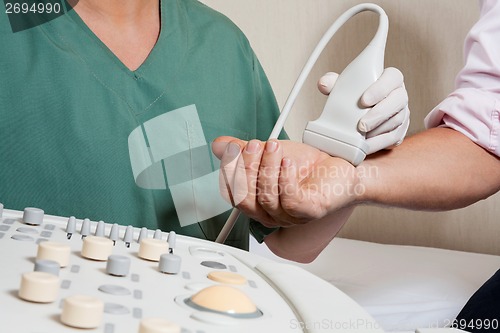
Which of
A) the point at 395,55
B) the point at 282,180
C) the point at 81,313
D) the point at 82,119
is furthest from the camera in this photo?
the point at 395,55

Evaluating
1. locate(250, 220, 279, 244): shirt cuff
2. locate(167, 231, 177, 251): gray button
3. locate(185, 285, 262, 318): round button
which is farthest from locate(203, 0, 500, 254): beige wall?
locate(185, 285, 262, 318): round button

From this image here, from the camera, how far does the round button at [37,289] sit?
35 centimetres

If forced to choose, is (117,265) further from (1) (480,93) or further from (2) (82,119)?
(1) (480,93)

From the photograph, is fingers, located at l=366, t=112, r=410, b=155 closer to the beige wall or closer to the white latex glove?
the white latex glove

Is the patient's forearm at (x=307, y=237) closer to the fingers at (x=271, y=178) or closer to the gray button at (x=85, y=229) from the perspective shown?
the fingers at (x=271, y=178)

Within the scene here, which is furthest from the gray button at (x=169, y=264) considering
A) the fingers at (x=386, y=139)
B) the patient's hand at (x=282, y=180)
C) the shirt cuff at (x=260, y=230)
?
the shirt cuff at (x=260, y=230)

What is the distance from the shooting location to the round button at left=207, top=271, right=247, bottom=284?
45cm

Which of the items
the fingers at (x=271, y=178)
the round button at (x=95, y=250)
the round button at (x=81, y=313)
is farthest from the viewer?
the fingers at (x=271, y=178)

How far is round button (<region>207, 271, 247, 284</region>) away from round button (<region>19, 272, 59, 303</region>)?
0.40 feet

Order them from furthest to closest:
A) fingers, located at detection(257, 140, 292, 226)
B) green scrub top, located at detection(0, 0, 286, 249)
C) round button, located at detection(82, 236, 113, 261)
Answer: green scrub top, located at detection(0, 0, 286, 249), fingers, located at detection(257, 140, 292, 226), round button, located at detection(82, 236, 113, 261)

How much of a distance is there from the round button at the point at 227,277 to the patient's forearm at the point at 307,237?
41 cm

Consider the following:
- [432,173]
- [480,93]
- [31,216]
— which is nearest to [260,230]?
[432,173]

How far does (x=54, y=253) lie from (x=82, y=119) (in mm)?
448

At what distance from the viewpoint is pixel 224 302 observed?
391 mm
